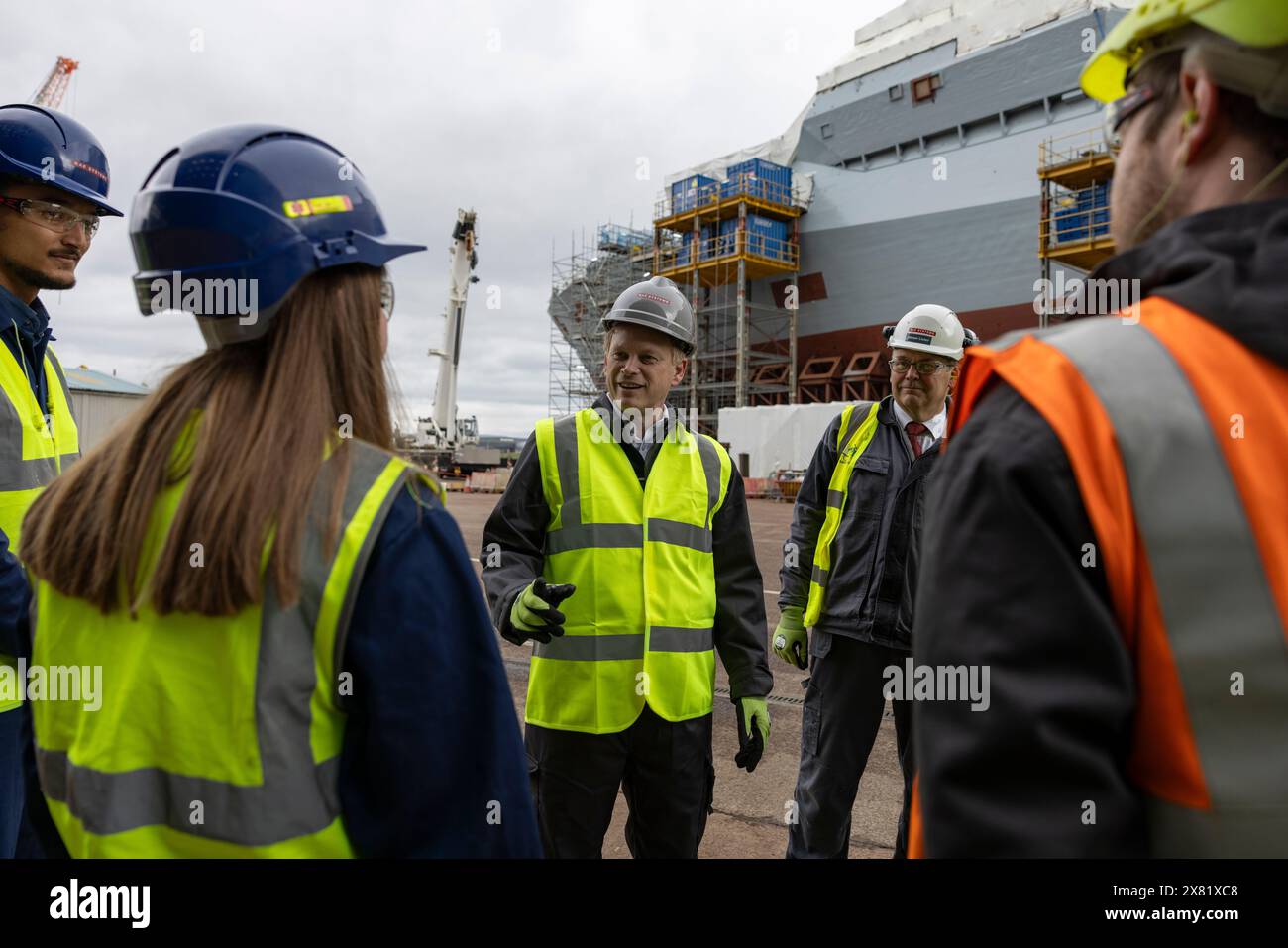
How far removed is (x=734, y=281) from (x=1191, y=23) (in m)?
34.2

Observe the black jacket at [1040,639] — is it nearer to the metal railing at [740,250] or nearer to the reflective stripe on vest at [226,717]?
the reflective stripe on vest at [226,717]

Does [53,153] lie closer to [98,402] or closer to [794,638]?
[794,638]

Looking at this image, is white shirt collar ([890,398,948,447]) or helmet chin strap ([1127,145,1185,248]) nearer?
helmet chin strap ([1127,145,1185,248])

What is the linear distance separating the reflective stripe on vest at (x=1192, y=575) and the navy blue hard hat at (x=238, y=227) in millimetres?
1105

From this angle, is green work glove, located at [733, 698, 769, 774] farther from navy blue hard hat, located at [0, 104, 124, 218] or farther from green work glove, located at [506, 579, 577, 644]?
navy blue hard hat, located at [0, 104, 124, 218]

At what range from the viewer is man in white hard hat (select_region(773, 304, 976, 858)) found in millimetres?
3309

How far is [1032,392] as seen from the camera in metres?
0.90

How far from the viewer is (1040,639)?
86 centimetres

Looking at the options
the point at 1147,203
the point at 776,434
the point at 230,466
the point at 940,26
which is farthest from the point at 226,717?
the point at 940,26

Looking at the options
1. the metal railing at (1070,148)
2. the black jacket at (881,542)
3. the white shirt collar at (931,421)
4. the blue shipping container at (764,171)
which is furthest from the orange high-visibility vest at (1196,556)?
the blue shipping container at (764,171)

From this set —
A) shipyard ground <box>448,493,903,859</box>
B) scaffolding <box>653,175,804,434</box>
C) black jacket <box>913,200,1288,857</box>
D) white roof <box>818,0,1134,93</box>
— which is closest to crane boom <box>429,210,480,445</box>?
scaffolding <box>653,175,804,434</box>

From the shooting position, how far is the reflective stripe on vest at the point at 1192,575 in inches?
32.4

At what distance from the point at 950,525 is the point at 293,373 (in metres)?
0.99
